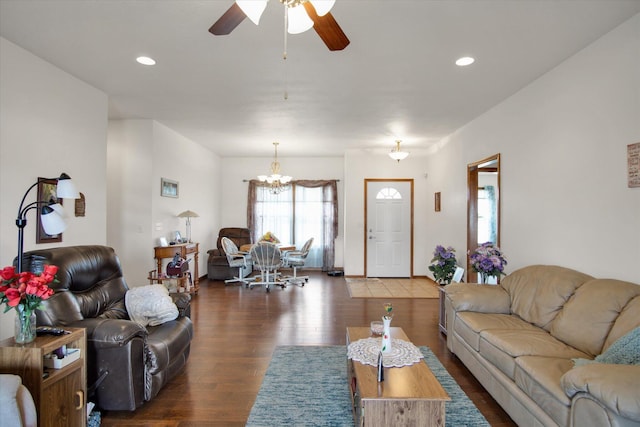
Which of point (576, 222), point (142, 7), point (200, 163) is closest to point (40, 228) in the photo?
point (142, 7)

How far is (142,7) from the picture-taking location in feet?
7.52

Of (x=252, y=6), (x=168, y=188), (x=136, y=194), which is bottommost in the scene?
(x=136, y=194)

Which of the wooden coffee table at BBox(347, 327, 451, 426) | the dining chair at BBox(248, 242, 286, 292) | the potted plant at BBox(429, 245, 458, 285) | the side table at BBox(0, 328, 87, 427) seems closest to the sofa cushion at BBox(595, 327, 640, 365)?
the wooden coffee table at BBox(347, 327, 451, 426)

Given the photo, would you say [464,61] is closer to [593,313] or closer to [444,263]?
[593,313]

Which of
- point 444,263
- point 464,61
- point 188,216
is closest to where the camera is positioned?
point 464,61

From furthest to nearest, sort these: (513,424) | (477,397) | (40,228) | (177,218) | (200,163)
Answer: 1. (200,163)
2. (177,218)
3. (40,228)
4. (477,397)
5. (513,424)

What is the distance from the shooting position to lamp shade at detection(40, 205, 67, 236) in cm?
197

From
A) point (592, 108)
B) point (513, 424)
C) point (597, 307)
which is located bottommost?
point (513, 424)

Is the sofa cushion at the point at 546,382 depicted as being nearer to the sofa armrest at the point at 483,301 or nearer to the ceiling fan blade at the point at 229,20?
the sofa armrest at the point at 483,301

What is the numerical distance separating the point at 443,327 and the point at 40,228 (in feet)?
14.0

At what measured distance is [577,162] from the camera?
2881 millimetres

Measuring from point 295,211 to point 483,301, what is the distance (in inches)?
218

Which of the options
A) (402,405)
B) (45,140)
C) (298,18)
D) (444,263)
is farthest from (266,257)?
(298,18)

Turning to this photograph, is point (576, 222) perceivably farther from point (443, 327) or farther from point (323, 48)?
point (323, 48)
